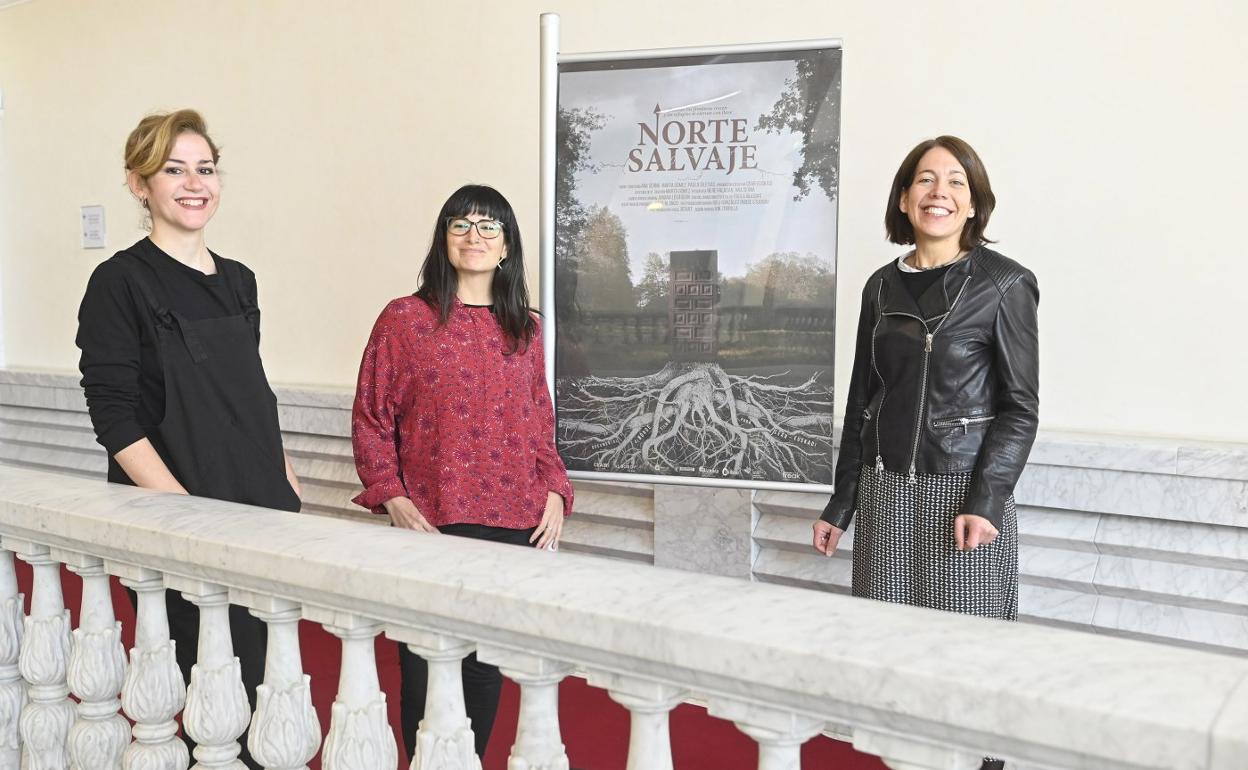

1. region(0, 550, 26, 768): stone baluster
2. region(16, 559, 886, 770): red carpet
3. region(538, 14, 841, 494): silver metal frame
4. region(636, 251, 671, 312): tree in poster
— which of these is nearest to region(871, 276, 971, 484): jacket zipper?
region(538, 14, 841, 494): silver metal frame

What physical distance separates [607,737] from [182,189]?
185 cm

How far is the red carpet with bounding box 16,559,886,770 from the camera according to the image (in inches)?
118

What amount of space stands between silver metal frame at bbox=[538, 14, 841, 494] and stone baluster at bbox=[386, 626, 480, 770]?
171cm

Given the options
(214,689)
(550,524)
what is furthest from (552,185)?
(214,689)

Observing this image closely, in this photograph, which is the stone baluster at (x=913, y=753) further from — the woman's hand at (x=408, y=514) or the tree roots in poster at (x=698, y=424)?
the tree roots in poster at (x=698, y=424)

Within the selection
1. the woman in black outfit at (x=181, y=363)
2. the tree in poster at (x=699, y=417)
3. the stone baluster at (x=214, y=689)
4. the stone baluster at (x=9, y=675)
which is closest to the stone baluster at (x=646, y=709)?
the stone baluster at (x=214, y=689)

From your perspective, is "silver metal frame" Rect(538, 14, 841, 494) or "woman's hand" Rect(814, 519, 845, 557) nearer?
"woman's hand" Rect(814, 519, 845, 557)

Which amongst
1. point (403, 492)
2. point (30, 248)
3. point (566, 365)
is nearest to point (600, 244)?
point (566, 365)

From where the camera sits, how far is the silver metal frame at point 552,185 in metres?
2.78

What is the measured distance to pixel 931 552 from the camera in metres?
2.36

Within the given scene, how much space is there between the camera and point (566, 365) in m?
2.94

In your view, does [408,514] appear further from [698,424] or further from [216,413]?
[698,424]

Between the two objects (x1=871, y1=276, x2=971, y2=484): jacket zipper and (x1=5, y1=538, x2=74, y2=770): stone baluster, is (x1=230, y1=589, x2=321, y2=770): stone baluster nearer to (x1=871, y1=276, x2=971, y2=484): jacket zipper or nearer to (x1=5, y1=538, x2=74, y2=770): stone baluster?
(x1=5, y1=538, x2=74, y2=770): stone baluster

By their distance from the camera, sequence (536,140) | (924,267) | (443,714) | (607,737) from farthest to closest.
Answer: (536,140)
(607,737)
(924,267)
(443,714)
